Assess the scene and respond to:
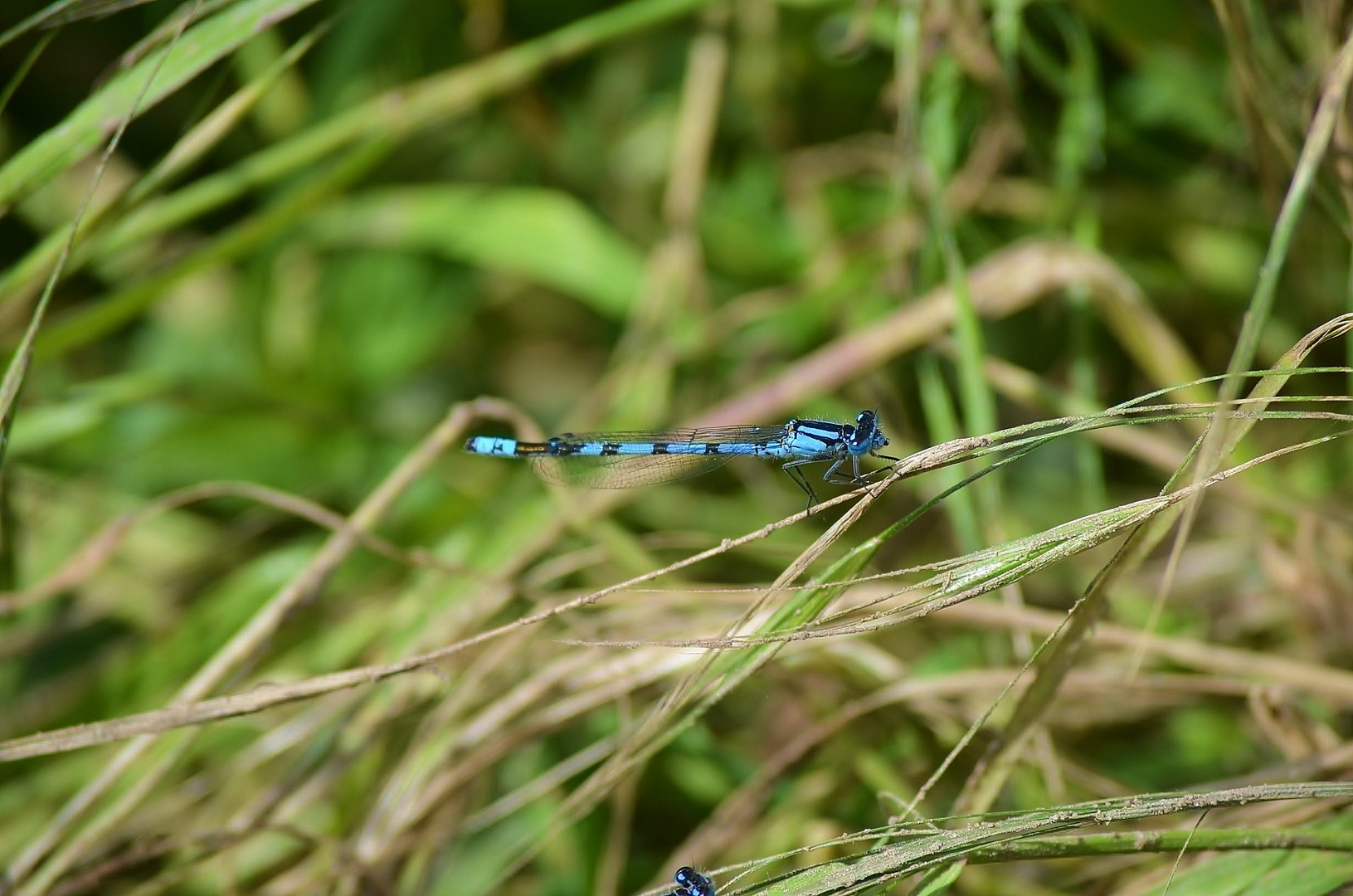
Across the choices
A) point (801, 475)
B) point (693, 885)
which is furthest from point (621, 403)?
point (693, 885)

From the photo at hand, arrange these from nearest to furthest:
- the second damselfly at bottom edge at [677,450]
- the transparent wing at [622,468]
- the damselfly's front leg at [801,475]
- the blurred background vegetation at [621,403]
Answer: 1. the blurred background vegetation at [621,403]
2. the damselfly's front leg at [801,475]
3. the second damselfly at bottom edge at [677,450]
4. the transparent wing at [622,468]

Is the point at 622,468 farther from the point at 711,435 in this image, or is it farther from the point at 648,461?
the point at 711,435

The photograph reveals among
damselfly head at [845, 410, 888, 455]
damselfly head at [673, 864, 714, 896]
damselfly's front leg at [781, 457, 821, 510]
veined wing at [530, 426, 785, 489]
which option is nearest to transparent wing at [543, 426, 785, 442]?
veined wing at [530, 426, 785, 489]

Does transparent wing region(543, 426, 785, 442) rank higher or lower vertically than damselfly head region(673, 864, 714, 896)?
higher

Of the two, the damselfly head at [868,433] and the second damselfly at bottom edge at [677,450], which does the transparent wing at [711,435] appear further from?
the damselfly head at [868,433]

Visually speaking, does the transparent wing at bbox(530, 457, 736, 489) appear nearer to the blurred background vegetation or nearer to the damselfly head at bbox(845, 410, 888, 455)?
the blurred background vegetation

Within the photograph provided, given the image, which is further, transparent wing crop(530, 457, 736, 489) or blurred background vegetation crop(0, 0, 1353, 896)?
transparent wing crop(530, 457, 736, 489)

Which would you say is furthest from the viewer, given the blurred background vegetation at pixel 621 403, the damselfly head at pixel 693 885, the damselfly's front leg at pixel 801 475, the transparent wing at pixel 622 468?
the transparent wing at pixel 622 468

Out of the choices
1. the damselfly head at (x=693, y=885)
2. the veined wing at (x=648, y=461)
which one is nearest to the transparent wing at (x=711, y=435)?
the veined wing at (x=648, y=461)
